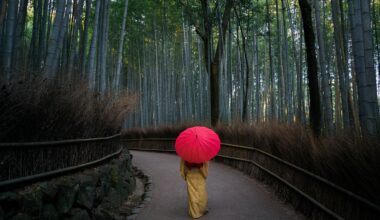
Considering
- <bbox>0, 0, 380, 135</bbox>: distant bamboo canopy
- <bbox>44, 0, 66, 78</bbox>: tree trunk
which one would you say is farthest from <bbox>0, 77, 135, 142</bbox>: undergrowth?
<bbox>44, 0, 66, 78</bbox>: tree trunk

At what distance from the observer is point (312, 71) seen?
5.68 metres

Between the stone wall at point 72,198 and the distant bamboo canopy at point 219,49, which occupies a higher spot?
the distant bamboo canopy at point 219,49

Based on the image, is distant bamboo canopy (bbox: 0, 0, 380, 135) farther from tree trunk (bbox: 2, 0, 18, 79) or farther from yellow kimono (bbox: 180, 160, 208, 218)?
yellow kimono (bbox: 180, 160, 208, 218)

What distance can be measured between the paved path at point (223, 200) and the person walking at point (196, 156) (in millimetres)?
191

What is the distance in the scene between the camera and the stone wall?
251 centimetres

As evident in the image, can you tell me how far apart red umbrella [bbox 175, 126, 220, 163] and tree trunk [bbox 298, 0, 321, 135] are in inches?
78.9

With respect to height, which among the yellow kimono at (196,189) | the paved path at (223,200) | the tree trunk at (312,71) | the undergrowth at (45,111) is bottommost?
the paved path at (223,200)

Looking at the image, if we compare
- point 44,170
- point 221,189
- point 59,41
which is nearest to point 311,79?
point 221,189

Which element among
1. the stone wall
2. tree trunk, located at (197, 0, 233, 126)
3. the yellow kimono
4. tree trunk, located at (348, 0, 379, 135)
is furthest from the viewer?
tree trunk, located at (197, 0, 233, 126)

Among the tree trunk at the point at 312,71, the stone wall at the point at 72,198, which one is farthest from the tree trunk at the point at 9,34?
the tree trunk at the point at 312,71

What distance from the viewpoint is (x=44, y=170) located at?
10.3 feet

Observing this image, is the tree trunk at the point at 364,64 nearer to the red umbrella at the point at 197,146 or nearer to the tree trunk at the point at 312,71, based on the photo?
the tree trunk at the point at 312,71

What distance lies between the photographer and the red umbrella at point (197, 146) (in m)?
4.16

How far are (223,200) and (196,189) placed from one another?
0.93 meters
